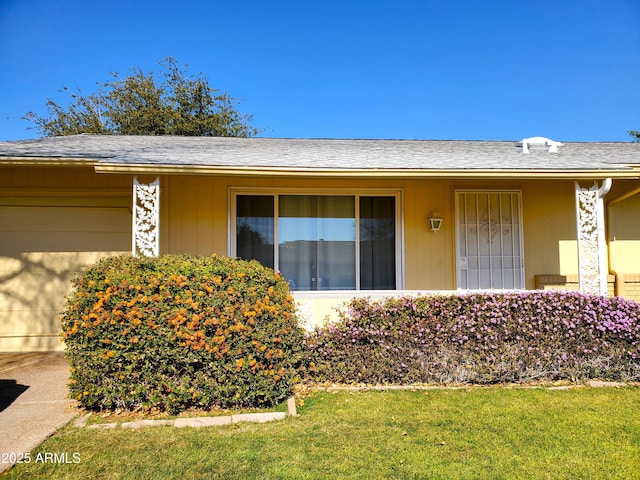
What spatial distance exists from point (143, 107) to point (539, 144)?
18.7 metres

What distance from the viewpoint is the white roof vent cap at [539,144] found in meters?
7.96

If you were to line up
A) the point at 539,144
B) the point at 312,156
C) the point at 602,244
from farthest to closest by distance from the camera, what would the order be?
the point at 539,144
the point at 312,156
the point at 602,244

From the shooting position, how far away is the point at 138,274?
3980 mm

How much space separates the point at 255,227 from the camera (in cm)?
685

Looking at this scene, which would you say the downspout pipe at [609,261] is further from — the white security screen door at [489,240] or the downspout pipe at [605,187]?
the white security screen door at [489,240]

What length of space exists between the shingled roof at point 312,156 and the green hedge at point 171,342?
6.25ft

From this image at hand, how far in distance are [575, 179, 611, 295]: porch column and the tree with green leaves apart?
1810 cm

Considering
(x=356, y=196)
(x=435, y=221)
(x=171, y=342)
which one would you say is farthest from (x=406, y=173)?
(x=171, y=342)

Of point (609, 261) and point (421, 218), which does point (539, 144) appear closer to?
point (609, 261)

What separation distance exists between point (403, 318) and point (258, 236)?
3041 mm

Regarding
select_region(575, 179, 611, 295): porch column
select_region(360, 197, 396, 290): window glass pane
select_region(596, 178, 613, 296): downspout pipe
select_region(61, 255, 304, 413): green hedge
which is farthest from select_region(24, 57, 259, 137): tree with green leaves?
select_region(596, 178, 613, 296): downspout pipe

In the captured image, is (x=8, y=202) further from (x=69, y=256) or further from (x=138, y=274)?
(x=138, y=274)

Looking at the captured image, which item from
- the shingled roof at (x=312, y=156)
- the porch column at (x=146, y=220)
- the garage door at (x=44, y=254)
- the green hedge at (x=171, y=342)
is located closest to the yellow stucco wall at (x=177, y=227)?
the garage door at (x=44, y=254)

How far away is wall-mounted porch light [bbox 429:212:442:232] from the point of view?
690 centimetres
